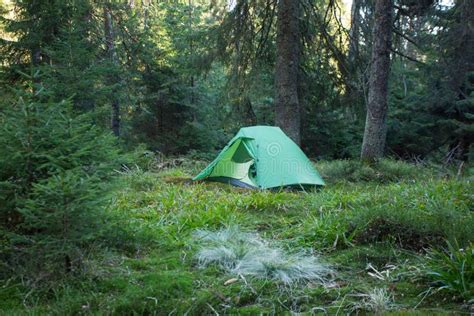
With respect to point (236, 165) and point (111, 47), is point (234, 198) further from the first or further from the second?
point (111, 47)

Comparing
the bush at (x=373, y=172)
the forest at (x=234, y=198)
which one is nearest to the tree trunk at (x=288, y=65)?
the forest at (x=234, y=198)

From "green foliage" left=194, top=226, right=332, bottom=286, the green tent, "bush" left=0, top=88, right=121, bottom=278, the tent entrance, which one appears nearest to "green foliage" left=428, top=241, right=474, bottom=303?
"green foliage" left=194, top=226, right=332, bottom=286

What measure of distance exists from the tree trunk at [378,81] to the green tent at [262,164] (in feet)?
6.43

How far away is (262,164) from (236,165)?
494 millimetres

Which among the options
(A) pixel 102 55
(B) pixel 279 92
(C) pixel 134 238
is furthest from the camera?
(A) pixel 102 55

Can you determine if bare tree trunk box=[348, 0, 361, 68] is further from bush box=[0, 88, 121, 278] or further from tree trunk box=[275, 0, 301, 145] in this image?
bush box=[0, 88, 121, 278]

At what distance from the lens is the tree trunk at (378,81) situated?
24.4 feet

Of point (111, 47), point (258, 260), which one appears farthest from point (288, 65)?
point (258, 260)

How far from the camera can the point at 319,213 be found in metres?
4.19

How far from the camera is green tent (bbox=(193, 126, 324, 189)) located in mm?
6090

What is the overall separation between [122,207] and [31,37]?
16.5 ft

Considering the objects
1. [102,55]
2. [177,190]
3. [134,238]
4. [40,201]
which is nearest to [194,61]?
[102,55]

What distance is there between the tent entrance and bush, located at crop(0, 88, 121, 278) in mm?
3738

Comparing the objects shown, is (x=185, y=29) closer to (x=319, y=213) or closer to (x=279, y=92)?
(x=279, y=92)
